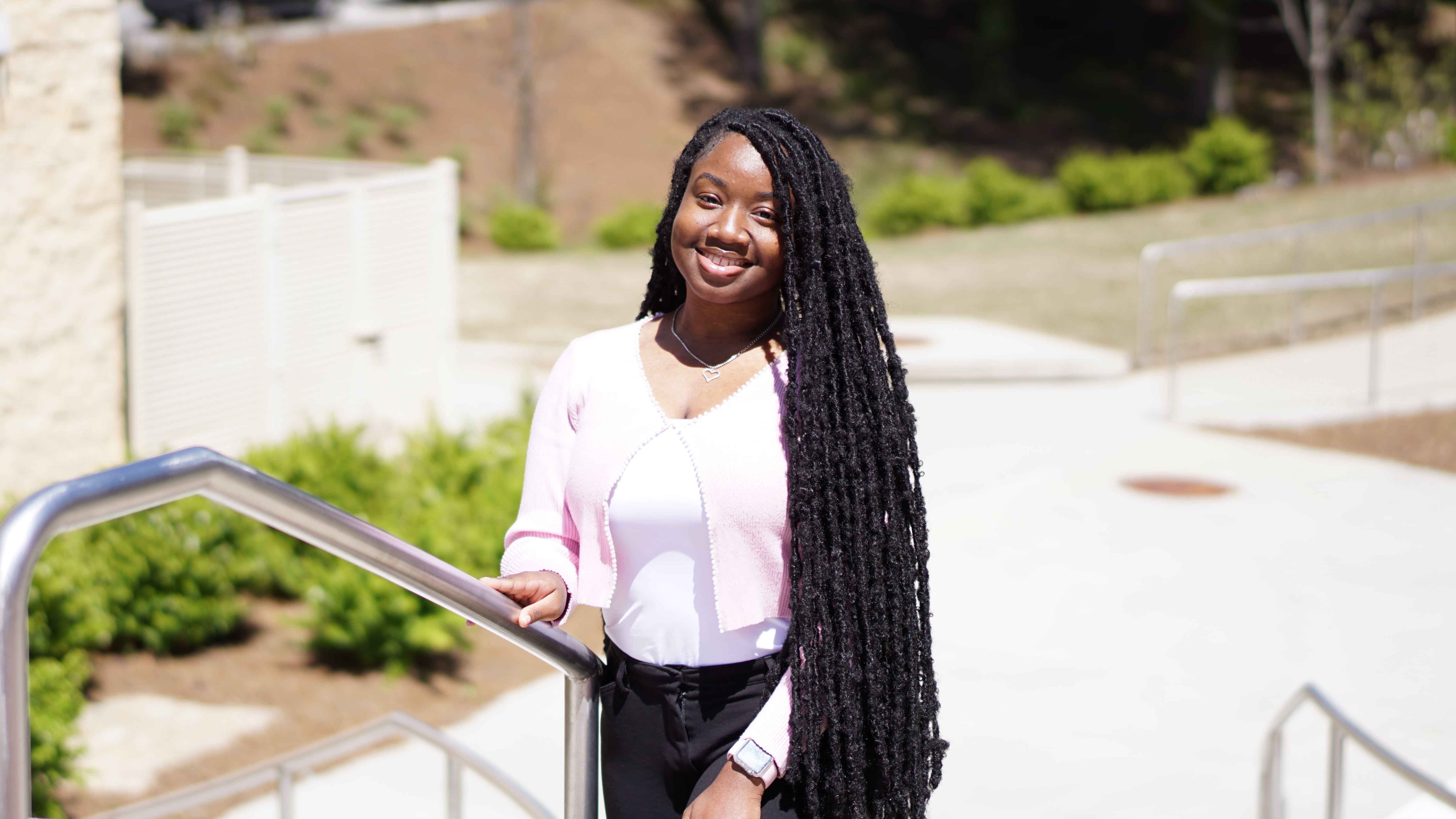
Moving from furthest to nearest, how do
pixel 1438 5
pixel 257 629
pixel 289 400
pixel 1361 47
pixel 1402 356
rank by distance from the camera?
pixel 1438 5 → pixel 1361 47 → pixel 1402 356 → pixel 289 400 → pixel 257 629

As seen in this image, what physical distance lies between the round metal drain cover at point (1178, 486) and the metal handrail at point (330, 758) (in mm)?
6393

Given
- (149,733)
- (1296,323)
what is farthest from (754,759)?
(1296,323)

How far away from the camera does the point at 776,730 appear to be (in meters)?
2.23

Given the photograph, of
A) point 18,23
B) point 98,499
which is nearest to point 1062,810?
point 98,499

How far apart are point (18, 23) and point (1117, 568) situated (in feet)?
19.3

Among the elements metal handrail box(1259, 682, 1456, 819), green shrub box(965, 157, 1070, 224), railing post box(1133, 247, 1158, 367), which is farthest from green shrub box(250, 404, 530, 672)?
green shrub box(965, 157, 1070, 224)

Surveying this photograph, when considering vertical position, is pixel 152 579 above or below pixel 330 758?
below

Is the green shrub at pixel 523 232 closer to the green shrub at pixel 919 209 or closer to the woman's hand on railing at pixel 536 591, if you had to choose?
the green shrub at pixel 919 209

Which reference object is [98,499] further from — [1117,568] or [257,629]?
[1117,568]

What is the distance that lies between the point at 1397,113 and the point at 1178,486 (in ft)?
67.9

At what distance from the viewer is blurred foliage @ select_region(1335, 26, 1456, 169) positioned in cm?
2584

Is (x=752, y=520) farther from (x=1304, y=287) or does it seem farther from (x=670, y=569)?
(x=1304, y=287)

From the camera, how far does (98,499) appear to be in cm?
163

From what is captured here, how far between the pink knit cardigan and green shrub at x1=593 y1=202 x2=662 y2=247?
20.4 metres
